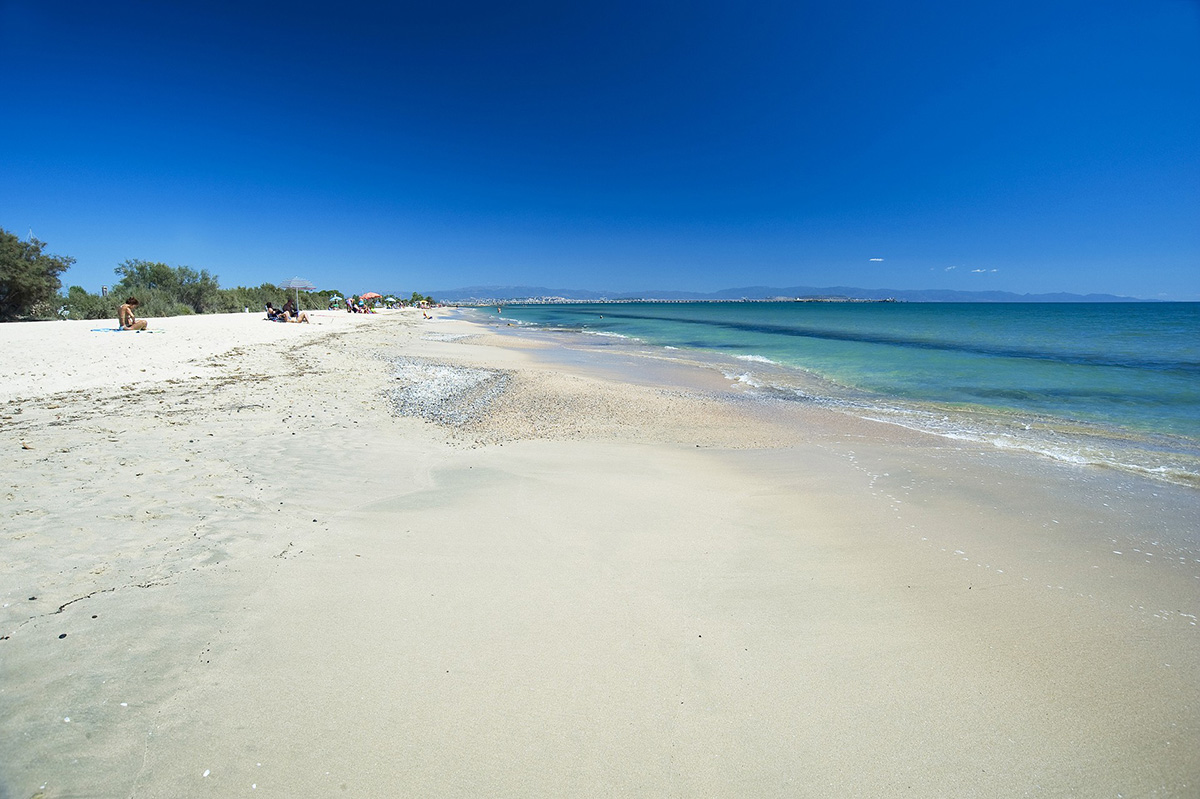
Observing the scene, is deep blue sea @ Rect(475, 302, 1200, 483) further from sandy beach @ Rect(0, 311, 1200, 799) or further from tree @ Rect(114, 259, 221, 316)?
tree @ Rect(114, 259, 221, 316)

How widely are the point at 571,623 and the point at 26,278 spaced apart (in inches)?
1379

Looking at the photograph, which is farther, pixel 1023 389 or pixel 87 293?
pixel 87 293

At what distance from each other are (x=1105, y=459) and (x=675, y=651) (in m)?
8.50

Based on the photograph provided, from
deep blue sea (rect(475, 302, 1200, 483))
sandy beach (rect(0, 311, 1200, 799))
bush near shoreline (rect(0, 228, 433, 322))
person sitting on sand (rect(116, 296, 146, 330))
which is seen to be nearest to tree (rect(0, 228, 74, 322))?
bush near shoreline (rect(0, 228, 433, 322))

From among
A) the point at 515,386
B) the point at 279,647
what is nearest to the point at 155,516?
the point at 279,647

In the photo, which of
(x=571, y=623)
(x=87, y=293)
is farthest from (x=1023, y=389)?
(x=87, y=293)

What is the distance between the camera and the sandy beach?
2.27m

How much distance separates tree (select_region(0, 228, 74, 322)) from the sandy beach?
26.1 m

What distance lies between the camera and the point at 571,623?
3291 millimetres

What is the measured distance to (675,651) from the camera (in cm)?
304

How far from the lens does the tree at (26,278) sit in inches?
902

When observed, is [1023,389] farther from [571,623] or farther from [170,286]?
[170,286]

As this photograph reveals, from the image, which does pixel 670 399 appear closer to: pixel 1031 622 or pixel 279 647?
pixel 1031 622

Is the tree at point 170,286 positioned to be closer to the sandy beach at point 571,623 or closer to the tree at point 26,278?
the tree at point 26,278
